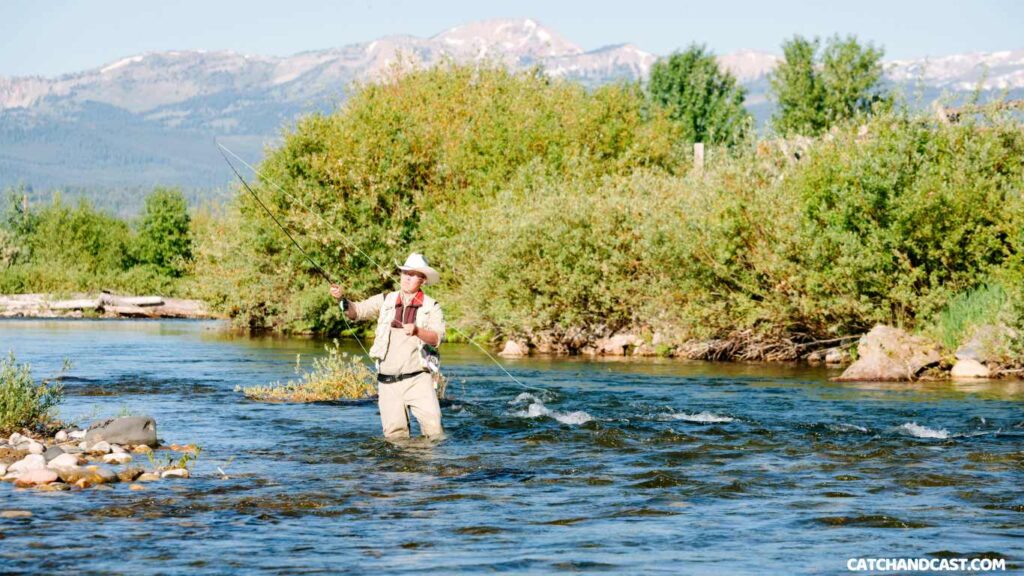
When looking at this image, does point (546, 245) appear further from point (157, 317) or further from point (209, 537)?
point (157, 317)

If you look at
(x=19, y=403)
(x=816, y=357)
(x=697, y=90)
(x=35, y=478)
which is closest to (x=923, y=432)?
(x=35, y=478)

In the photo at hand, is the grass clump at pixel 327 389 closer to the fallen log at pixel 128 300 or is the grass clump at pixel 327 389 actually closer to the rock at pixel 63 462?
the rock at pixel 63 462

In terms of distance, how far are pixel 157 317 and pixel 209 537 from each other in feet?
154

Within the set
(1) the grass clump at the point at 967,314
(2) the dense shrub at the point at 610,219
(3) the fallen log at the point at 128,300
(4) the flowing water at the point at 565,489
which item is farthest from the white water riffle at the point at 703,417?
(3) the fallen log at the point at 128,300

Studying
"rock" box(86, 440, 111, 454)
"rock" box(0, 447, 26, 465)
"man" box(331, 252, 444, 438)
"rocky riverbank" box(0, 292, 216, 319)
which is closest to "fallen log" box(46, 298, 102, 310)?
"rocky riverbank" box(0, 292, 216, 319)

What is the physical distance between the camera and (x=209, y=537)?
9.19m

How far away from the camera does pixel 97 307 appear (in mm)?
54031

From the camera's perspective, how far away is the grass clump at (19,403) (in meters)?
13.8

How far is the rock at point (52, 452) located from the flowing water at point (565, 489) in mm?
1241

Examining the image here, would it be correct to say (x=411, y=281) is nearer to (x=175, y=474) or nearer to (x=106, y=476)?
(x=175, y=474)

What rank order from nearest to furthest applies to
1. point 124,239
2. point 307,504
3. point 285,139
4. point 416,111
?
point 307,504 → point 285,139 → point 416,111 → point 124,239

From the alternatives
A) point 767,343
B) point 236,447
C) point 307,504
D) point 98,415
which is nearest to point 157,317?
point 767,343

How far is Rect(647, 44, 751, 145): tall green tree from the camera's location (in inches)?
3364

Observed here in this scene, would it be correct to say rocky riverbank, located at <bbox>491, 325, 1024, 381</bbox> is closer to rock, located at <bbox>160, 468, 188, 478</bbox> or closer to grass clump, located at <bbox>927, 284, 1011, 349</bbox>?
grass clump, located at <bbox>927, 284, 1011, 349</bbox>
